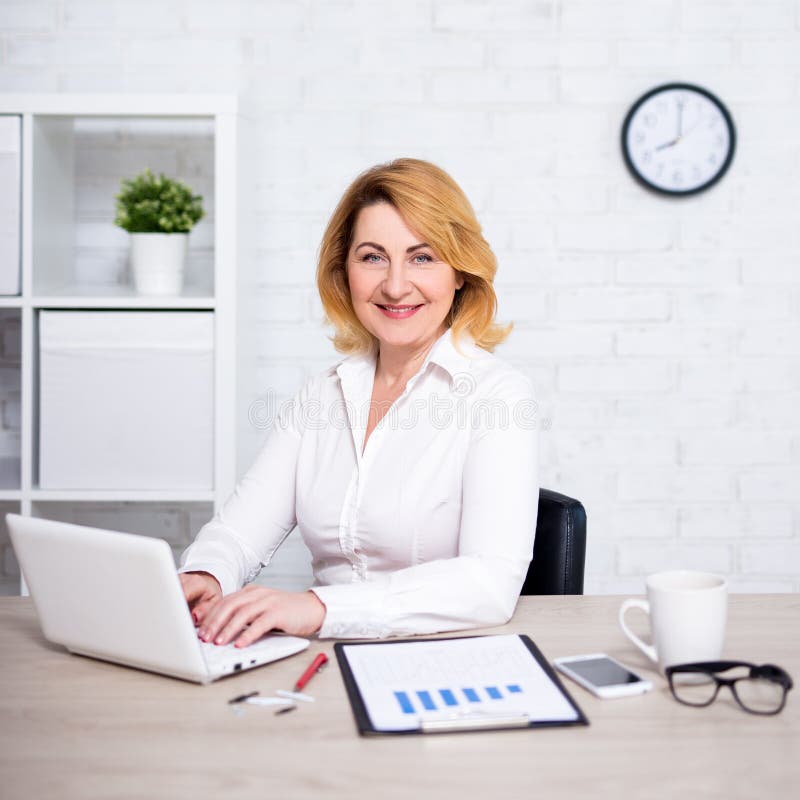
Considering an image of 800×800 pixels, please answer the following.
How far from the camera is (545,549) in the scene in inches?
60.8

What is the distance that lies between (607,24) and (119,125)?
4.48ft

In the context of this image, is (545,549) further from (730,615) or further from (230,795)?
(230,795)

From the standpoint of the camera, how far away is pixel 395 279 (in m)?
1.60

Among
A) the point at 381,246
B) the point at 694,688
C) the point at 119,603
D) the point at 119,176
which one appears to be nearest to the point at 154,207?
the point at 119,176

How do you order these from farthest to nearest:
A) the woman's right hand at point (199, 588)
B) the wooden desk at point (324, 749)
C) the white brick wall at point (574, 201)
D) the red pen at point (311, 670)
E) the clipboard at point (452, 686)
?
the white brick wall at point (574, 201), the woman's right hand at point (199, 588), the red pen at point (311, 670), the clipboard at point (452, 686), the wooden desk at point (324, 749)

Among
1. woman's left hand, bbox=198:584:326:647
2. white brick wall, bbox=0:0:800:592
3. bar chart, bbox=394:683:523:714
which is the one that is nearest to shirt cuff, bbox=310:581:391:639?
woman's left hand, bbox=198:584:326:647

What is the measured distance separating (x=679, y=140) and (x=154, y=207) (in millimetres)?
1414

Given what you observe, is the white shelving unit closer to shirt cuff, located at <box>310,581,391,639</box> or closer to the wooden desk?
shirt cuff, located at <box>310,581,391,639</box>

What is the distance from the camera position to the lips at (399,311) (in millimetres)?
1641

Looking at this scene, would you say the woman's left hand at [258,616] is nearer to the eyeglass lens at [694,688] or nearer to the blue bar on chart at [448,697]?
the blue bar on chart at [448,697]

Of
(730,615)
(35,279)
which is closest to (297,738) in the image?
(730,615)

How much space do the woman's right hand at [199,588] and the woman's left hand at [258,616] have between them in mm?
123

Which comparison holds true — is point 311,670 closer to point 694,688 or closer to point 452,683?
point 452,683

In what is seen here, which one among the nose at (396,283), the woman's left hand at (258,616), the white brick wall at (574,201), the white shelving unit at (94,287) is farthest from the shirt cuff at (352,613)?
the white brick wall at (574,201)
